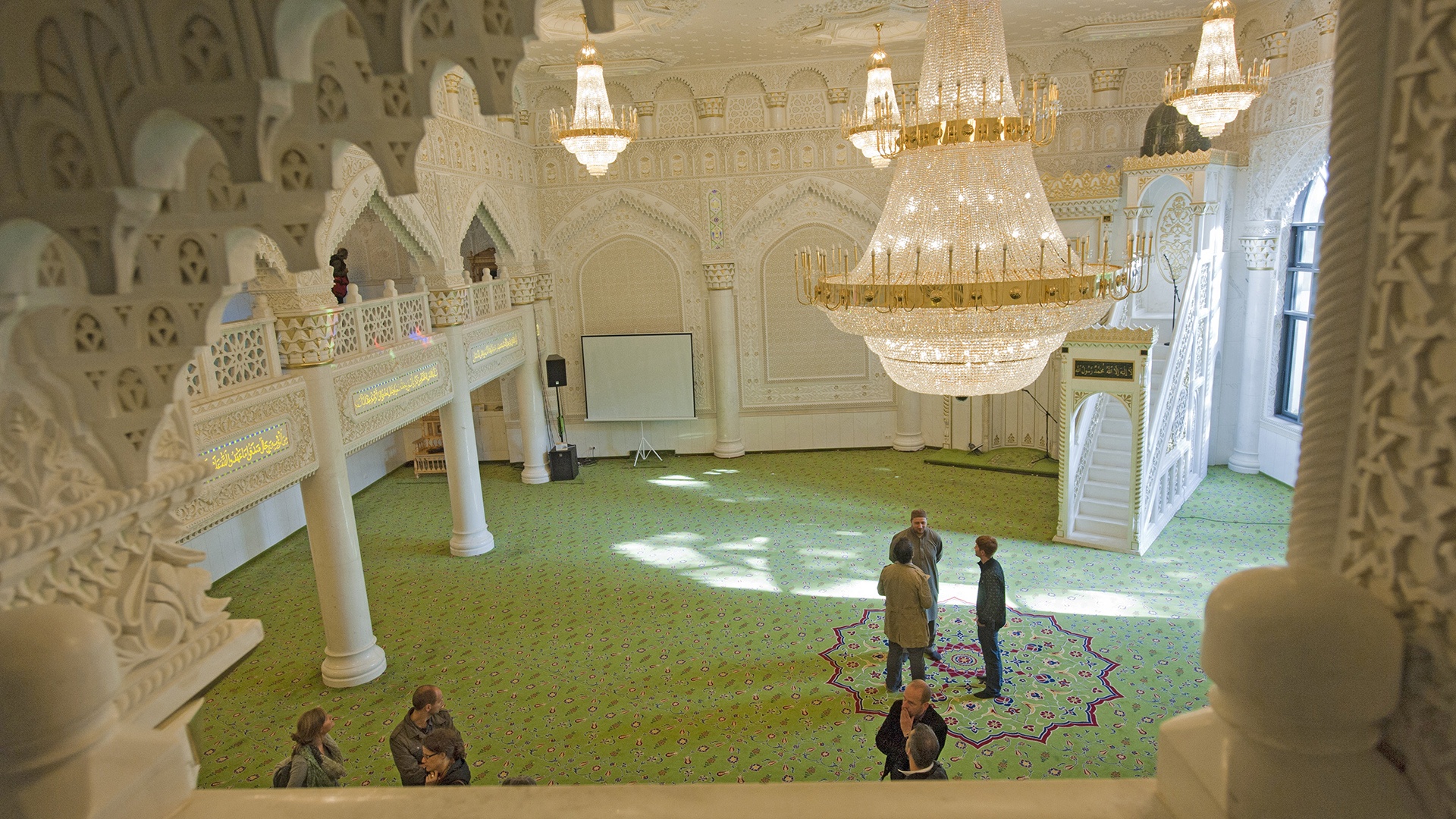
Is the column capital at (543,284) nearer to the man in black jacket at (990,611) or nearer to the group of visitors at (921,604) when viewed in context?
the group of visitors at (921,604)

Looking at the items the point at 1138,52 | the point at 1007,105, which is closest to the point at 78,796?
the point at 1007,105

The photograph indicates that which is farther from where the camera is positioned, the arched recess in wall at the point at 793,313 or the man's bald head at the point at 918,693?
the arched recess in wall at the point at 793,313

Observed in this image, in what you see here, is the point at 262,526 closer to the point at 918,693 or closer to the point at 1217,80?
the point at 918,693

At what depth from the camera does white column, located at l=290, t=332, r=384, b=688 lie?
5.28 metres

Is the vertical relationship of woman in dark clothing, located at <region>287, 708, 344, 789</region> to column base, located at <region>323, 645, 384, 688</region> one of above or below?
above

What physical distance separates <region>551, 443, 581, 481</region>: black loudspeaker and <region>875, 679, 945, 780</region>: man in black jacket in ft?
22.1

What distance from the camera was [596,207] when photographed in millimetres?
10102

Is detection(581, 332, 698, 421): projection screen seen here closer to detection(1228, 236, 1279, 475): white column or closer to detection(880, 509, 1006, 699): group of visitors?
detection(880, 509, 1006, 699): group of visitors

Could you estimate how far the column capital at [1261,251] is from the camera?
8.38 m

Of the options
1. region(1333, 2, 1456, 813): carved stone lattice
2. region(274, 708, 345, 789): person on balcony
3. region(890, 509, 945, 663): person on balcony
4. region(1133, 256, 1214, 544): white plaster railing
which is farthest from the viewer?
region(1133, 256, 1214, 544): white plaster railing

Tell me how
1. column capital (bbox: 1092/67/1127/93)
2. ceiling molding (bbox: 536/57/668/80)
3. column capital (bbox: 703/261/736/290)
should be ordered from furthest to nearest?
column capital (bbox: 703/261/736/290), column capital (bbox: 1092/67/1127/93), ceiling molding (bbox: 536/57/668/80)

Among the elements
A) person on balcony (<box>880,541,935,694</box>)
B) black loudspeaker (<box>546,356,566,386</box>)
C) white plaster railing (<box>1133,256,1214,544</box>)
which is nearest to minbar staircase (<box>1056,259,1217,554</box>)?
white plaster railing (<box>1133,256,1214,544</box>)

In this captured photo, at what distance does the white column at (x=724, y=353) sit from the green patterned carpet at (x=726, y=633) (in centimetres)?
138

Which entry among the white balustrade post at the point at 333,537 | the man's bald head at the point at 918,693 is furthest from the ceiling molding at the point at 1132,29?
the white balustrade post at the point at 333,537
